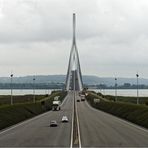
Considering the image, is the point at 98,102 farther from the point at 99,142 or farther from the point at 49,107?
the point at 99,142

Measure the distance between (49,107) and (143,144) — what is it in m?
74.5

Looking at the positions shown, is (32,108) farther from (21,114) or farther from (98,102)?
(98,102)

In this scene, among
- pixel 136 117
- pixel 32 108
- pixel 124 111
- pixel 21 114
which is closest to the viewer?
pixel 136 117

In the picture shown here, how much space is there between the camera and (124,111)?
68.1 metres

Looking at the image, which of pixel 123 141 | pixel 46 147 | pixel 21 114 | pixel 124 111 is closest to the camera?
pixel 46 147

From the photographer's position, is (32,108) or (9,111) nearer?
(9,111)

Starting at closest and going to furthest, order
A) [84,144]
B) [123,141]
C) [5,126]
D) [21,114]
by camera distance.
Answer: [84,144]
[123,141]
[5,126]
[21,114]

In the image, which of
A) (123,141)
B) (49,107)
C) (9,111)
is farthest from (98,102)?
(123,141)

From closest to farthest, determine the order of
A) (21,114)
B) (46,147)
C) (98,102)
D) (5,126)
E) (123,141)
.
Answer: (46,147), (123,141), (5,126), (21,114), (98,102)

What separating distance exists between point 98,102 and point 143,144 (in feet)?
271

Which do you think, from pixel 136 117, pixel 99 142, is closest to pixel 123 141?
pixel 99 142

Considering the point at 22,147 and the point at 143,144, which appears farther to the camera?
the point at 143,144

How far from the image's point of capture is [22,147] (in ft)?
89.2

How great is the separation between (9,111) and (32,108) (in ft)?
66.9
